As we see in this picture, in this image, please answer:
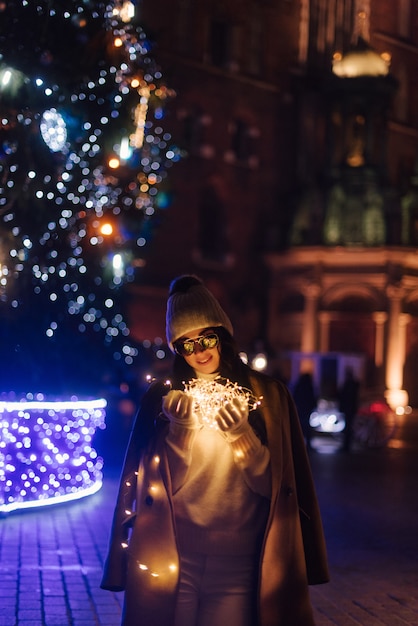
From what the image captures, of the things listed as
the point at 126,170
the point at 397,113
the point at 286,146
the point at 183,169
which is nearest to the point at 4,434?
the point at 126,170

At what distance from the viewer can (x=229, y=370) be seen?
4.39m

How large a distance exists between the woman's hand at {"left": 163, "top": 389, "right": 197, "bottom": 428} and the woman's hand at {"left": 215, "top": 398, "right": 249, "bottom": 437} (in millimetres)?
101

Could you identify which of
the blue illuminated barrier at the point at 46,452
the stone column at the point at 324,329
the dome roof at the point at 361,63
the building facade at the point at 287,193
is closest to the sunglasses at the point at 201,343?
the blue illuminated barrier at the point at 46,452

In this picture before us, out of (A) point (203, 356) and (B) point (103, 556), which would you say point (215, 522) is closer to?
(A) point (203, 356)

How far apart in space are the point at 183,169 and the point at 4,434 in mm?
29936

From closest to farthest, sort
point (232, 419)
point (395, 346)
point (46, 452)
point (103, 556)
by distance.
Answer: point (232, 419), point (103, 556), point (46, 452), point (395, 346)

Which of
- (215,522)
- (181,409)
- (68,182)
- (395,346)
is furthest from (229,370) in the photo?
(395,346)

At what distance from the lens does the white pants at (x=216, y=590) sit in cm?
404

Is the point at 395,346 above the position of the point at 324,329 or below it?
below

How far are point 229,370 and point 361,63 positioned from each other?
38.9 meters

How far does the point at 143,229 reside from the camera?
15344 mm

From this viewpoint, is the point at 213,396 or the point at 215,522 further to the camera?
the point at 213,396

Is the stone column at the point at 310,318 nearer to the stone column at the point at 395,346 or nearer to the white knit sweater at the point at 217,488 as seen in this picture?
the stone column at the point at 395,346

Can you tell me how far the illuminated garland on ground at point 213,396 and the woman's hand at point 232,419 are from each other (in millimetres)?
38
